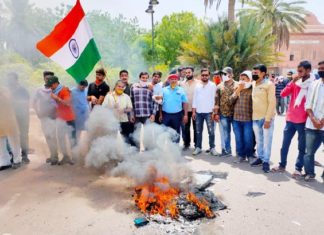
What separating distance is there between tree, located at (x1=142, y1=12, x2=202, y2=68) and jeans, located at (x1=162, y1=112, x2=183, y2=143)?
28.5 meters

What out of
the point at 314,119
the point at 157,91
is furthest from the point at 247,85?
the point at 157,91

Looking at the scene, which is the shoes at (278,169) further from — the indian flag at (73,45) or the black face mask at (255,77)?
the indian flag at (73,45)

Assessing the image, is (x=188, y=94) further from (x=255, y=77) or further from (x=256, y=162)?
(x=256, y=162)

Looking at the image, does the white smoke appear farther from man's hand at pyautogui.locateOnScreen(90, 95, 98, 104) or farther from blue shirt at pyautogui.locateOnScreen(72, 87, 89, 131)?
blue shirt at pyautogui.locateOnScreen(72, 87, 89, 131)

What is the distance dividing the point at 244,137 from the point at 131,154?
2.49 metres

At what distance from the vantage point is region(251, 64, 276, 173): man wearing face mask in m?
5.61

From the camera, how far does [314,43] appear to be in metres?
36.1

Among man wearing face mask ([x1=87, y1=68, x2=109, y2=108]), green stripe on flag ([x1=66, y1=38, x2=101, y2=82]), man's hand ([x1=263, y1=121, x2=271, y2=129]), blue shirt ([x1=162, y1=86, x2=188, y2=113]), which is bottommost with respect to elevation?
man's hand ([x1=263, y1=121, x2=271, y2=129])

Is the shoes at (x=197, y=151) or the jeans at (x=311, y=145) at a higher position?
the jeans at (x=311, y=145)

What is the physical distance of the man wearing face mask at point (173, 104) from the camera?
6.64 metres

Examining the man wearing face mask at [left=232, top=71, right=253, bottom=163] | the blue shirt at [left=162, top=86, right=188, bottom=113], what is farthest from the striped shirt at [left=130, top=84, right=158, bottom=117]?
the man wearing face mask at [left=232, top=71, right=253, bottom=163]

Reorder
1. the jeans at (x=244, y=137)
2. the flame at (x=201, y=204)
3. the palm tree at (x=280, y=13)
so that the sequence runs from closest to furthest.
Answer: the flame at (x=201, y=204)
the jeans at (x=244, y=137)
the palm tree at (x=280, y=13)

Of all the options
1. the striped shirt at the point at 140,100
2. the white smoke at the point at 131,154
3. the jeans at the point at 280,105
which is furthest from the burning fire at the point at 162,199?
the jeans at the point at 280,105

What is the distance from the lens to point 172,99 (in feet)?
21.8
